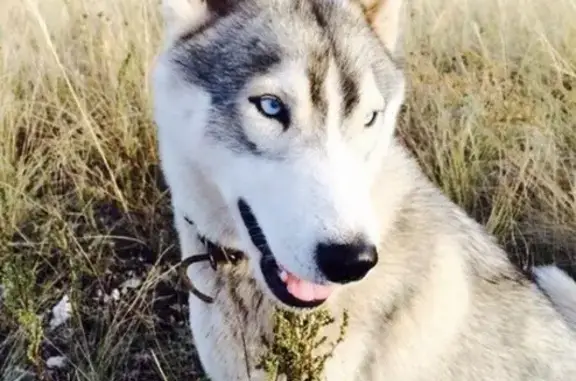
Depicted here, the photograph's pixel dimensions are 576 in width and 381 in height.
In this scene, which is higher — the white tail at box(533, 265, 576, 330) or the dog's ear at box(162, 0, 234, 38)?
the dog's ear at box(162, 0, 234, 38)

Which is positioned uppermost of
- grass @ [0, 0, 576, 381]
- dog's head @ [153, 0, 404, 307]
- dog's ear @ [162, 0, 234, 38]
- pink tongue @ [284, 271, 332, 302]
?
dog's ear @ [162, 0, 234, 38]

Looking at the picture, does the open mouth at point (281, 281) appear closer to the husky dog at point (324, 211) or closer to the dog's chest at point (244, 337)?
the husky dog at point (324, 211)

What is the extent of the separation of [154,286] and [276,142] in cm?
153

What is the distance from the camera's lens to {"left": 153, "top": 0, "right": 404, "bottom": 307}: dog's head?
2197mm

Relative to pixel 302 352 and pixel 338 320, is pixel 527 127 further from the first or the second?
pixel 302 352

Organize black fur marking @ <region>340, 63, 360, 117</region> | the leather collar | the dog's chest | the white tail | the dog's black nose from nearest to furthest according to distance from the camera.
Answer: the dog's black nose < black fur marking @ <region>340, 63, 360, 117</region> < the dog's chest < the leather collar < the white tail

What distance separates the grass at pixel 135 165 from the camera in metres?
3.61

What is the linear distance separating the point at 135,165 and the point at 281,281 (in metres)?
1.96

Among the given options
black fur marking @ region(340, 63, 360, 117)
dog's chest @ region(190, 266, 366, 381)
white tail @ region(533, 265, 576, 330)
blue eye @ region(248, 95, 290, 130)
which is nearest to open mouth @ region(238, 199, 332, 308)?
dog's chest @ region(190, 266, 366, 381)

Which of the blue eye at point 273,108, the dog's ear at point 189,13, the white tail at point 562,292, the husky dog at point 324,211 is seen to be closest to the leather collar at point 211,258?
the husky dog at point 324,211

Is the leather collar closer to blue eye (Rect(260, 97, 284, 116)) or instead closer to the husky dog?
the husky dog

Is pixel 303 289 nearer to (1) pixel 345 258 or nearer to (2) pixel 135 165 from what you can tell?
(1) pixel 345 258

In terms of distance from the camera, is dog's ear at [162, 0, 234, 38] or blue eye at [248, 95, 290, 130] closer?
blue eye at [248, 95, 290, 130]

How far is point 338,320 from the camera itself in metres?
2.53
